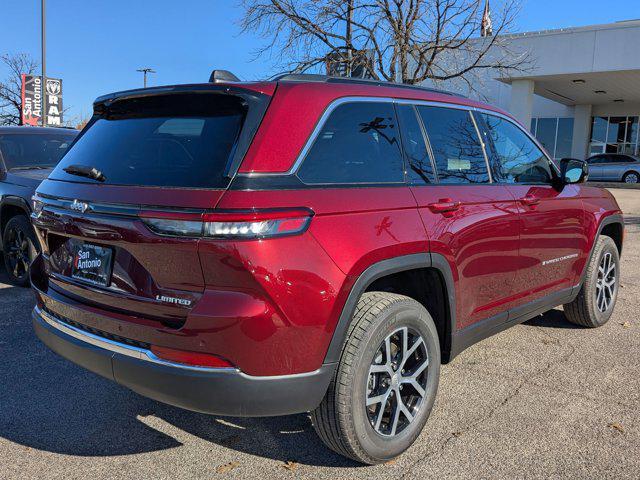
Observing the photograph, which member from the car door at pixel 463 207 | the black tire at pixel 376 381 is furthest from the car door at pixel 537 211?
the black tire at pixel 376 381

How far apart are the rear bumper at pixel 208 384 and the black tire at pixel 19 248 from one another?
152 inches

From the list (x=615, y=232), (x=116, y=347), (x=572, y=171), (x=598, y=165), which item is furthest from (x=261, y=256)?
(x=598, y=165)

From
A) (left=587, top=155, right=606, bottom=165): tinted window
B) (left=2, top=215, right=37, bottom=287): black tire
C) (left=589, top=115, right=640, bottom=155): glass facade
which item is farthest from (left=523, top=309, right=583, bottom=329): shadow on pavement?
(left=589, top=115, right=640, bottom=155): glass facade

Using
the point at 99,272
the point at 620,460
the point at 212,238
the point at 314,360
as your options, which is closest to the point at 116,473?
the point at 99,272

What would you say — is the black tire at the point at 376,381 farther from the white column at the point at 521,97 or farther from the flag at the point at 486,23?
the white column at the point at 521,97

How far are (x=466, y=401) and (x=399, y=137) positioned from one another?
176 centimetres

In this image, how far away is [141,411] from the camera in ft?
11.2

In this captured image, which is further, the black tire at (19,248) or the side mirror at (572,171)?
the black tire at (19,248)

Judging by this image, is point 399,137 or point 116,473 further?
point 399,137

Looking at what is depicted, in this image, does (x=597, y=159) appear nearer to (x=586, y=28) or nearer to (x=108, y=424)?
(x=586, y=28)

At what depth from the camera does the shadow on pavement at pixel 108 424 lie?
2.98m

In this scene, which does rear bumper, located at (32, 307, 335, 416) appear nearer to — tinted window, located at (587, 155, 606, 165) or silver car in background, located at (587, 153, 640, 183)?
silver car in background, located at (587, 153, 640, 183)

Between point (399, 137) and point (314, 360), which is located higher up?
point (399, 137)

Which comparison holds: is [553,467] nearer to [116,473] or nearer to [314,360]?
[314,360]
